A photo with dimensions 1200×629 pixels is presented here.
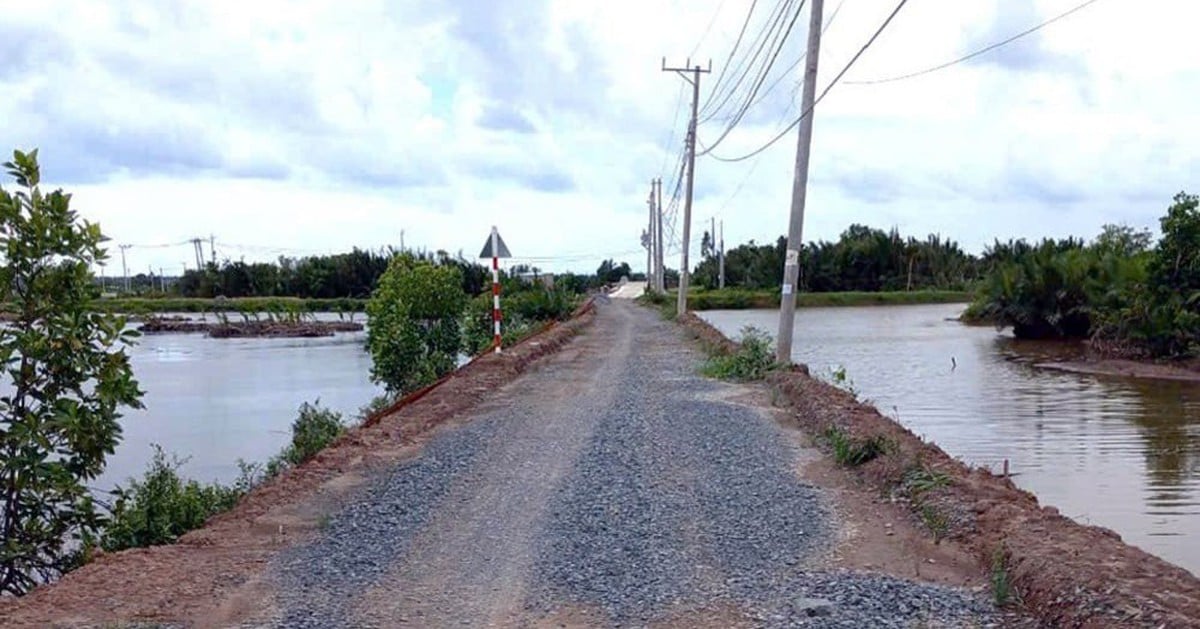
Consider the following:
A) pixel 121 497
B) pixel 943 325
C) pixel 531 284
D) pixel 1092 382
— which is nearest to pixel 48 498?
pixel 121 497

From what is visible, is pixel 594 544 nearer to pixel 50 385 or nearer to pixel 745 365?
pixel 50 385

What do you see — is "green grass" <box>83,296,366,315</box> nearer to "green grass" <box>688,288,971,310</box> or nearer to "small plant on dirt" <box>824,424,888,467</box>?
"green grass" <box>688,288,971,310</box>

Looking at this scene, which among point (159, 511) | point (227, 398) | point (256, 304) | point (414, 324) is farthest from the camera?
point (256, 304)

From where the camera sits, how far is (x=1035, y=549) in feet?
19.4

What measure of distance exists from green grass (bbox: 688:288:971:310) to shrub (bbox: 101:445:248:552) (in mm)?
60080

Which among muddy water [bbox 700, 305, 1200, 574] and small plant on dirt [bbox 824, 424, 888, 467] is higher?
small plant on dirt [bbox 824, 424, 888, 467]

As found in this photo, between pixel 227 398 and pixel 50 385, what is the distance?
1916 cm

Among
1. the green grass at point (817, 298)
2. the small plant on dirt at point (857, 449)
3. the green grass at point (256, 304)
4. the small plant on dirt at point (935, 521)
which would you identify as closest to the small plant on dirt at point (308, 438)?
the small plant on dirt at point (857, 449)

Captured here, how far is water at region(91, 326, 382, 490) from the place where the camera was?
16484 millimetres

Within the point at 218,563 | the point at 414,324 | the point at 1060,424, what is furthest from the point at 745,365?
the point at 218,563

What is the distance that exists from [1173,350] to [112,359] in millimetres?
27302

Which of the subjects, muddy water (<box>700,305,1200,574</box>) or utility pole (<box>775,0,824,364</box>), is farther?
utility pole (<box>775,0,824,364</box>)

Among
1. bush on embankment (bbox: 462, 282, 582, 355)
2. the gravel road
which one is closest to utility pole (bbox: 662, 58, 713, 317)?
bush on embankment (bbox: 462, 282, 582, 355)

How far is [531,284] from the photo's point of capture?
5166cm
